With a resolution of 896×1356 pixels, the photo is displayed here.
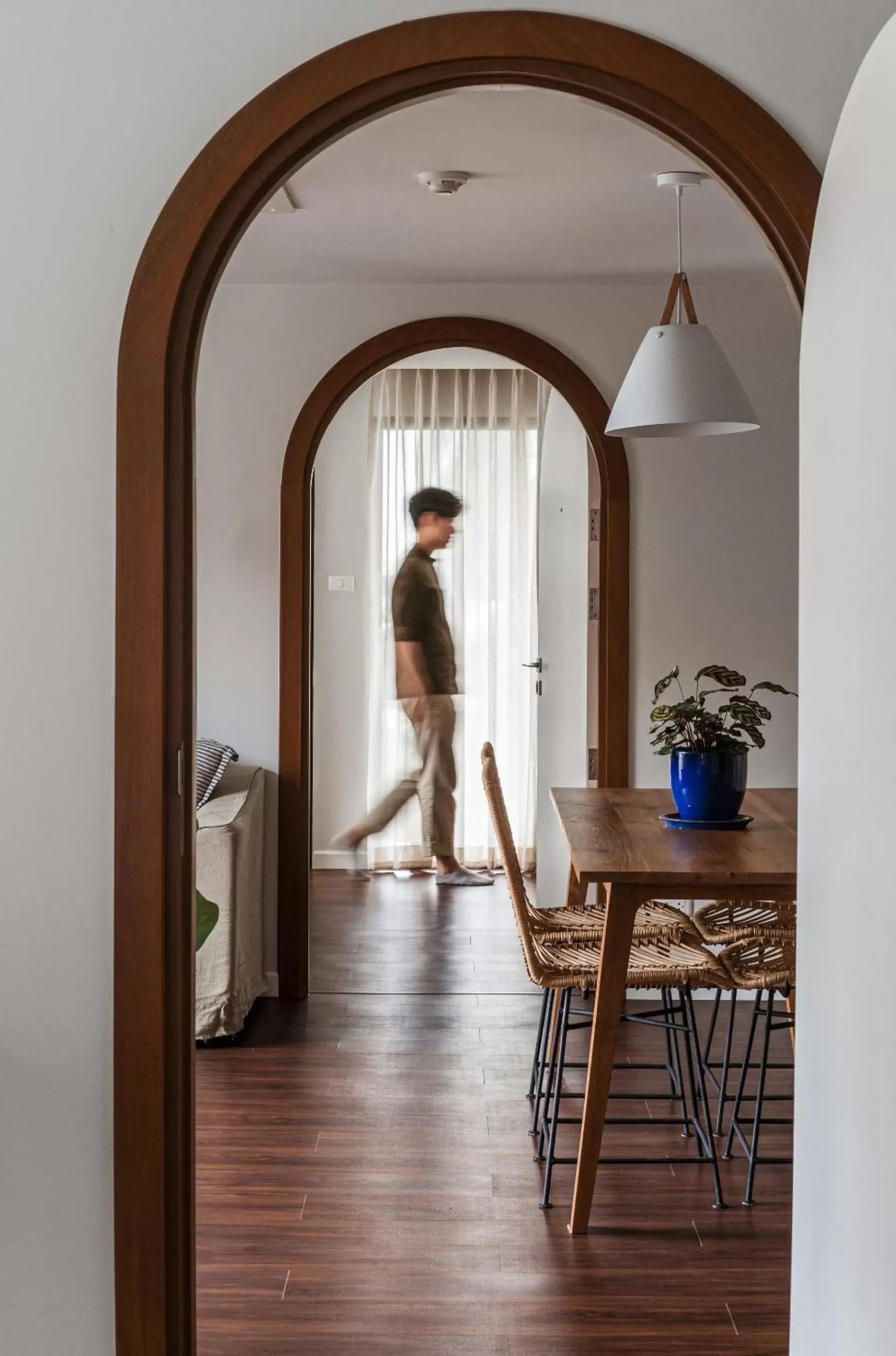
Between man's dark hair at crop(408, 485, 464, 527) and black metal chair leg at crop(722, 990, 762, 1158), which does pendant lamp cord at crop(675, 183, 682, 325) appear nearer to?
black metal chair leg at crop(722, 990, 762, 1158)

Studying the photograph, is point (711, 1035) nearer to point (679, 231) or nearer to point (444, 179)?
point (679, 231)

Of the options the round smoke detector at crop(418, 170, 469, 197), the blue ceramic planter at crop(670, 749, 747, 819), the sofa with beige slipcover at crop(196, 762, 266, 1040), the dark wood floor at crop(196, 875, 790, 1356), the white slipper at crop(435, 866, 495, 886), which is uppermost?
the round smoke detector at crop(418, 170, 469, 197)

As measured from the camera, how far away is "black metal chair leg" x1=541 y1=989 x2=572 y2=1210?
9.63 ft

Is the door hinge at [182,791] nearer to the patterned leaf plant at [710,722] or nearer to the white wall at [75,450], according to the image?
the white wall at [75,450]

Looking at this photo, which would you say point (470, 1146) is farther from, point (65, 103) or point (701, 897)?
point (65, 103)

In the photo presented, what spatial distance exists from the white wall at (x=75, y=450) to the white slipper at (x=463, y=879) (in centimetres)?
454

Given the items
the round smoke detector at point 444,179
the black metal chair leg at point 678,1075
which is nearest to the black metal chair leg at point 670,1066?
the black metal chair leg at point 678,1075

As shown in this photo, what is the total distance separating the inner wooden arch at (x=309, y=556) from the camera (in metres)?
4.56

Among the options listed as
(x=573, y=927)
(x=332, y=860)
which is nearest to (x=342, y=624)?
(x=332, y=860)

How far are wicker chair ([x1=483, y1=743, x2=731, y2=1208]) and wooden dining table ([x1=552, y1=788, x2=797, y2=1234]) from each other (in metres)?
0.12

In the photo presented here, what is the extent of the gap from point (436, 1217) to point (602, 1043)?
54cm

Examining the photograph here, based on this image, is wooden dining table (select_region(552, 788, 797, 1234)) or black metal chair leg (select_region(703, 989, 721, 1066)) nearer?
wooden dining table (select_region(552, 788, 797, 1234))

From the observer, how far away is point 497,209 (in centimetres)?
377

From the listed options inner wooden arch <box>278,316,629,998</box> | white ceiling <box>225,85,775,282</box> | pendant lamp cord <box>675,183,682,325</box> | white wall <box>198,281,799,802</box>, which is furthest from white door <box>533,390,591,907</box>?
pendant lamp cord <box>675,183,682,325</box>
